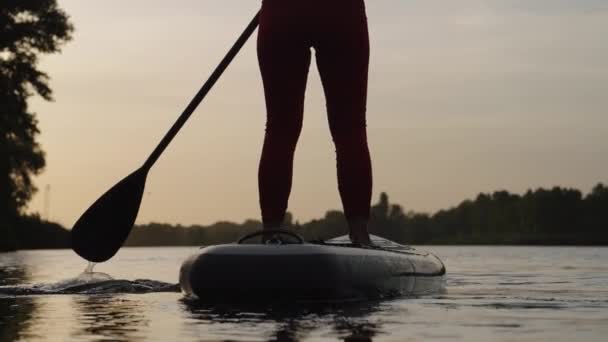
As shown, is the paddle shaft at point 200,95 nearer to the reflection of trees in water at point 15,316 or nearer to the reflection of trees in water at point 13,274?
the reflection of trees in water at point 15,316

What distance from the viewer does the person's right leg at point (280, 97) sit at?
7621 millimetres

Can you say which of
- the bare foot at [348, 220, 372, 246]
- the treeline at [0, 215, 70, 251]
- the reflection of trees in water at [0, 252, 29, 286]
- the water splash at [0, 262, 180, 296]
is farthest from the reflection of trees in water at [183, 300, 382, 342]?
A: the treeline at [0, 215, 70, 251]

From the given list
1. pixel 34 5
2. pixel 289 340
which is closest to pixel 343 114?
pixel 289 340

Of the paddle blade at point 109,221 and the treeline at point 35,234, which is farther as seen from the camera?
the treeline at point 35,234

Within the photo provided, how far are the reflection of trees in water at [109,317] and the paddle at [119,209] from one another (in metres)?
0.62

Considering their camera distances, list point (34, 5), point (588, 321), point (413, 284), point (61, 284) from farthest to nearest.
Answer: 1. point (34, 5)
2. point (61, 284)
3. point (413, 284)
4. point (588, 321)

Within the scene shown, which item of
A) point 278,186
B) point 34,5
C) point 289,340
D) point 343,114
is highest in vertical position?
point 34,5

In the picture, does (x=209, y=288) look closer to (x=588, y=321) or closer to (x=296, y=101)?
(x=296, y=101)

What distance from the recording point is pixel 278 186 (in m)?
7.61

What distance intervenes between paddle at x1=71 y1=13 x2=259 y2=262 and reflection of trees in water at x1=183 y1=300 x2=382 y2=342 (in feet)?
5.76

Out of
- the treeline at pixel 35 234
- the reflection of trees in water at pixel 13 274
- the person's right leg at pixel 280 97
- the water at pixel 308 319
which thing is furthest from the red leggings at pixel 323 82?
the treeline at pixel 35 234

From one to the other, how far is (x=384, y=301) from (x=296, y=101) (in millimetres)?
1498

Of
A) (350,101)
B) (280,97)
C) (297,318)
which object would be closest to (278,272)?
(297,318)

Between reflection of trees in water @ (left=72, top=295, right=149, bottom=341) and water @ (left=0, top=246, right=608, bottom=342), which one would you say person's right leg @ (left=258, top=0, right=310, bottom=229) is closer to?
water @ (left=0, top=246, right=608, bottom=342)
